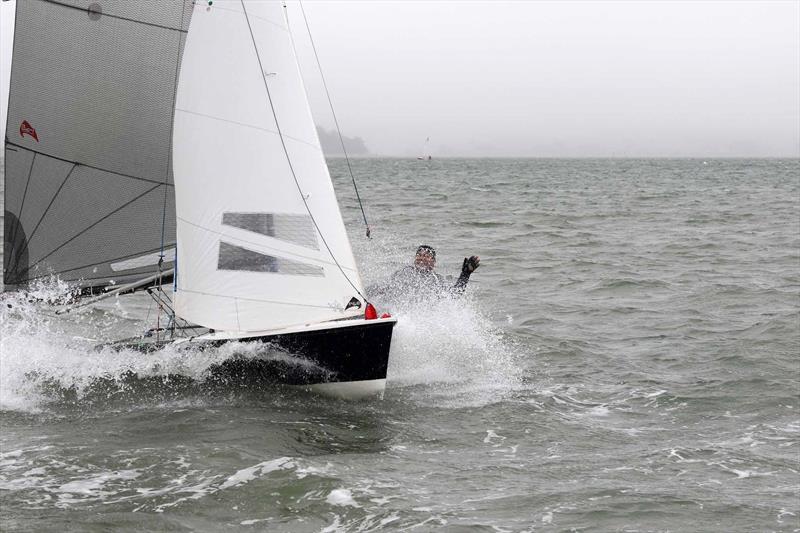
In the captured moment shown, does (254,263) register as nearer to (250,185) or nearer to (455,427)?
(250,185)

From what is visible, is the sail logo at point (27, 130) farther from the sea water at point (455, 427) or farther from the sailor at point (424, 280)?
the sailor at point (424, 280)

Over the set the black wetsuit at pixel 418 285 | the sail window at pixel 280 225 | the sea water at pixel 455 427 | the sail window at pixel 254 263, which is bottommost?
the sea water at pixel 455 427

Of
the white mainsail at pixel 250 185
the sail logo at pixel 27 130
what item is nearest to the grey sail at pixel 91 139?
the sail logo at pixel 27 130

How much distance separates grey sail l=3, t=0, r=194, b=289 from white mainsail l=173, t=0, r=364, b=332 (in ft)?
3.68

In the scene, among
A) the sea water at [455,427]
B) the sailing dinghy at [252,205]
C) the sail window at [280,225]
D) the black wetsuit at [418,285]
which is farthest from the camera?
the black wetsuit at [418,285]

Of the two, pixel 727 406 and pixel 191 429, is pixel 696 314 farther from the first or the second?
pixel 191 429

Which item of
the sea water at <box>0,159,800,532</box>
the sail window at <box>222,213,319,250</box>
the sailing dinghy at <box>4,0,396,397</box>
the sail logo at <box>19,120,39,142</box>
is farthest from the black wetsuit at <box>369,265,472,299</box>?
the sail logo at <box>19,120,39,142</box>

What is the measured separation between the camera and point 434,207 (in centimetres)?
3516

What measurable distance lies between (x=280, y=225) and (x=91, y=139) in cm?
269

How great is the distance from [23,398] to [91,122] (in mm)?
3109

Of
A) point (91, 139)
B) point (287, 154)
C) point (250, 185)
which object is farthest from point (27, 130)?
point (287, 154)

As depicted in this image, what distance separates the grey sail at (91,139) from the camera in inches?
392

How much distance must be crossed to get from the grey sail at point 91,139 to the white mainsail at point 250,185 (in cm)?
112

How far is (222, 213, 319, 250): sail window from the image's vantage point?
9219mm
